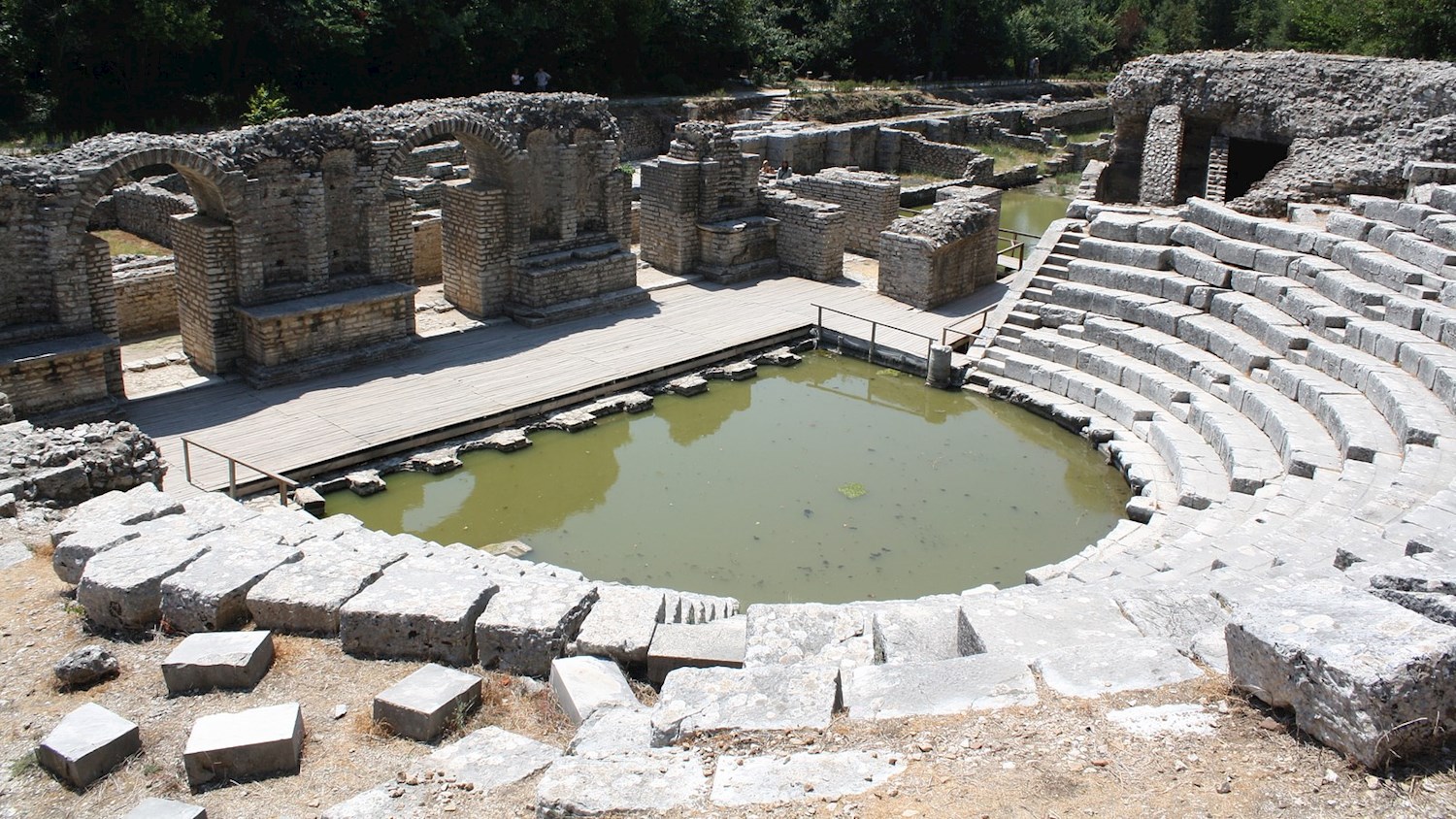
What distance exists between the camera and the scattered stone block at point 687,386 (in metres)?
13.7

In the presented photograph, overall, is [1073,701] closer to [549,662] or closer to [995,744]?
[995,744]

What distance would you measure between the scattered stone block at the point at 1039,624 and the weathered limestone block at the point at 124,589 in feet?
13.9

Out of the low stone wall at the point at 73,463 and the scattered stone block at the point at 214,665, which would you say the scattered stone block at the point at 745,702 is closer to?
the scattered stone block at the point at 214,665

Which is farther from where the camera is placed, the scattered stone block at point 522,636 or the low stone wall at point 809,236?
the low stone wall at point 809,236

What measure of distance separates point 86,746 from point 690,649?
274cm

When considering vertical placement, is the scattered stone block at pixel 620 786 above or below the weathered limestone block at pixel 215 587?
above

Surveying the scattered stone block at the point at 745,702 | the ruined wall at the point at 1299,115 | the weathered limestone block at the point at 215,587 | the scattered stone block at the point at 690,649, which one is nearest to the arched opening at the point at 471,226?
the weathered limestone block at the point at 215,587

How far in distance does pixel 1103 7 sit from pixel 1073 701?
52291 millimetres

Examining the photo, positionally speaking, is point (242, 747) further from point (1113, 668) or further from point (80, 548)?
point (1113, 668)

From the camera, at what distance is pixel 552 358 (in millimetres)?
14047

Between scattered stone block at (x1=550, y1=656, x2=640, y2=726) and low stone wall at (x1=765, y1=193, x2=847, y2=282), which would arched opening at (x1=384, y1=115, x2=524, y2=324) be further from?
scattered stone block at (x1=550, y1=656, x2=640, y2=726)

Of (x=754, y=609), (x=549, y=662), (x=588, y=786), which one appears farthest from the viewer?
(x=754, y=609)

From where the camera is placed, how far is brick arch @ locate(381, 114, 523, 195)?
1385cm

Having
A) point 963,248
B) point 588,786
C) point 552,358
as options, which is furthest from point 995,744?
point 963,248
